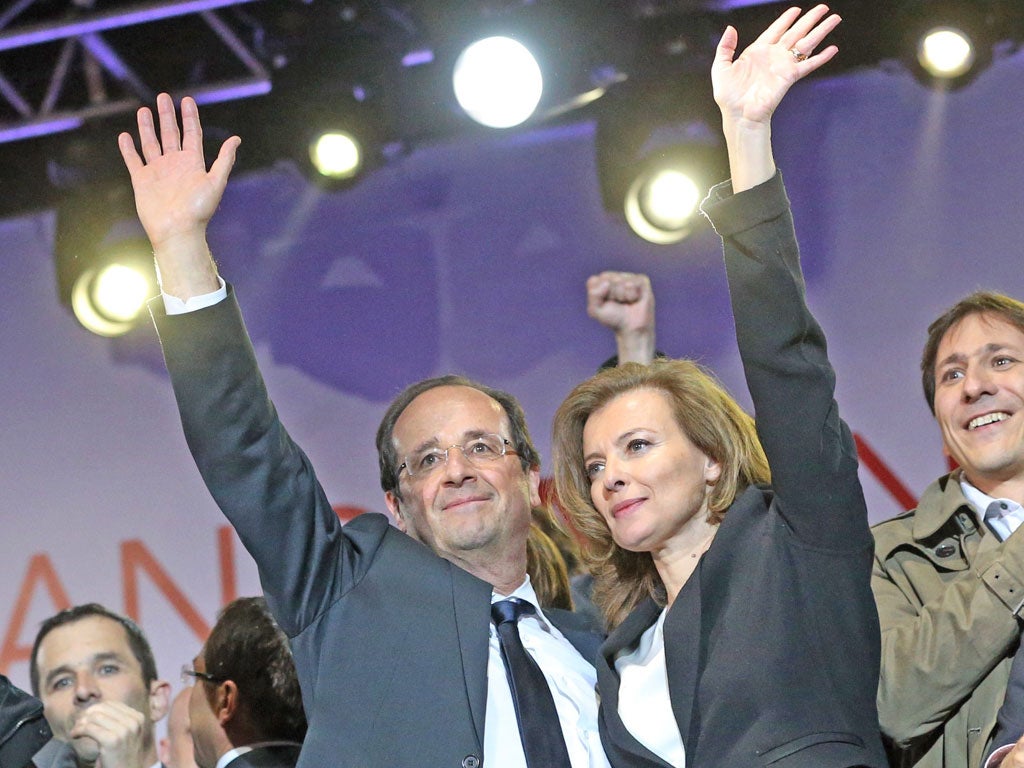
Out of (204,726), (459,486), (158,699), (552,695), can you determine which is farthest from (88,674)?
(552,695)

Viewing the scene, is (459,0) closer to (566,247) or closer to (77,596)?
(566,247)

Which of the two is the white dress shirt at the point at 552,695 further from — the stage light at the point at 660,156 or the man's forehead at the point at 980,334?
the stage light at the point at 660,156

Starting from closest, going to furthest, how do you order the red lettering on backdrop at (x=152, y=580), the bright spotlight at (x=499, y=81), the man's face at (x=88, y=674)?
the man's face at (x=88, y=674)
the bright spotlight at (x=499, y=81)
the red lettering on backdrop at (x=152, y=580)

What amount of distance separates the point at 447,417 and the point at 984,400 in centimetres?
115

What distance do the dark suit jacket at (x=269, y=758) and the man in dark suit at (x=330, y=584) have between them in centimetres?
37

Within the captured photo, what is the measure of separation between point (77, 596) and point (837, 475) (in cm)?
396

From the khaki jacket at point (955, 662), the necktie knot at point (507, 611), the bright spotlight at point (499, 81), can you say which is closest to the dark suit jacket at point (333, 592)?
the necktie knot at point (507, 611)

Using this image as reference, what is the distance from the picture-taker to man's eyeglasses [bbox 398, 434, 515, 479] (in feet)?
10.0

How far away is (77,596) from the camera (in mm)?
5398

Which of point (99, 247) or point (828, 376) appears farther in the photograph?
point (99, 247)

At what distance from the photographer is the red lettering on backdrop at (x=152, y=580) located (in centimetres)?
530

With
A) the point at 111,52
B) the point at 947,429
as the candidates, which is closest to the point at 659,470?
the point at 947,429

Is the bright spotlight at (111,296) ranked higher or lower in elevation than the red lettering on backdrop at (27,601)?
higher

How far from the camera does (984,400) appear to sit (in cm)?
284
